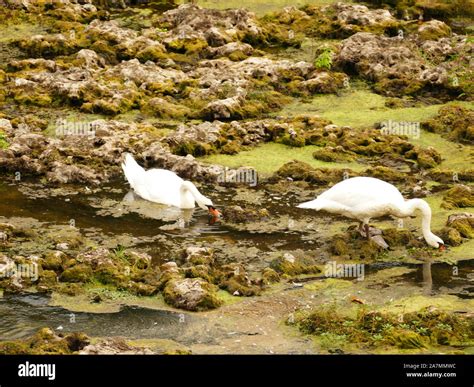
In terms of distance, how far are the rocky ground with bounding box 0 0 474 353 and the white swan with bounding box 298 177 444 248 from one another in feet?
1.22

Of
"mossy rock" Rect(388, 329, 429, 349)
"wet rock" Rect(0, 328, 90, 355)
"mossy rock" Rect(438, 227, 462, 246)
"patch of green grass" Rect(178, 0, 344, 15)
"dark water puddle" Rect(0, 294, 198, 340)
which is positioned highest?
"patch of green grass" Rect(178, 0, 344, 15)

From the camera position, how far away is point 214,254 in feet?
51.3

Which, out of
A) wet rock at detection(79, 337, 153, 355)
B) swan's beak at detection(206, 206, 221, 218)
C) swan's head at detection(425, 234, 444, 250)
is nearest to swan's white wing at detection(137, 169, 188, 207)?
swan's beak at detection(206, 206, 221, 218)

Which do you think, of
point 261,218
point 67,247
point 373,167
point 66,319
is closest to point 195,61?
point 373,167

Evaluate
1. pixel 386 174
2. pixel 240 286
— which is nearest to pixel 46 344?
pixel 240 286

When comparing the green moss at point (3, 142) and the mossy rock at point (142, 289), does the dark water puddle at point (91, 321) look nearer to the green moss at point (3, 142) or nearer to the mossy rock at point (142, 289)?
the mossy rock at point (142, 289)

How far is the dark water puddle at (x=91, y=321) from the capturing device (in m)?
12.9

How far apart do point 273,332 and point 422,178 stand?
23.7 feet

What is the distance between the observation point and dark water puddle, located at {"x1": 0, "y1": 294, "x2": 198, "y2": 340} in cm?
1288

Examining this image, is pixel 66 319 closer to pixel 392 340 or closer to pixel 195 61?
pixel 392 340

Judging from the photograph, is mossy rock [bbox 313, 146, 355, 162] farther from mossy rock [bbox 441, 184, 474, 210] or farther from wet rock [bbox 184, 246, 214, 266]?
wet rock [bbox 184, 246, 214, 266]

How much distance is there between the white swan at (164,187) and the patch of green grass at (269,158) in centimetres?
153

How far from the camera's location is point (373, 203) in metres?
15.7

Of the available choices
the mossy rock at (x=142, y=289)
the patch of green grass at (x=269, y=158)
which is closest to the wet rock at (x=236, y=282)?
the mossy rock at (x=142, y=289)
